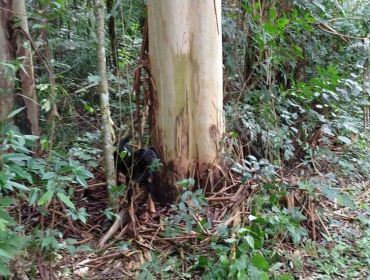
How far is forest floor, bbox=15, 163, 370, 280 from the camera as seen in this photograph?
2.95 metres

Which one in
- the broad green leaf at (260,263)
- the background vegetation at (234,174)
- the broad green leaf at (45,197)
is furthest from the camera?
the broad green leaf at (260,263)

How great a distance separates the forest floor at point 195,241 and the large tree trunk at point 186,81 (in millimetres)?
374

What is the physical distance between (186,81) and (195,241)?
123cm

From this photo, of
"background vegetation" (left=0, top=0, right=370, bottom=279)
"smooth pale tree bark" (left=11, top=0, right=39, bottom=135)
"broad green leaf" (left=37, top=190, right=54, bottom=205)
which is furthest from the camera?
"smooth pale tree bark" (left=11, top=0, right=39, bottom=135)

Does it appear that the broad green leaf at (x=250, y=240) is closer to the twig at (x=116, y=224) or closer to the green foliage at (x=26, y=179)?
the twig at (x=116, y=224)

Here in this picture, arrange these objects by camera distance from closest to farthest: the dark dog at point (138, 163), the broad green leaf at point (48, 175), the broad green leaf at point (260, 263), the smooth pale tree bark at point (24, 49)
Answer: the broad green leaf at point (48, 175) → the broad green leaf at point (260, 263) → the dark dog at point (138, 163) → the smooth pale tree bark at point (24, 49)

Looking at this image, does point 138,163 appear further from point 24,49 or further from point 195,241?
point 24,49

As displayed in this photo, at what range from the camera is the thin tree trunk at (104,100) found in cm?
314

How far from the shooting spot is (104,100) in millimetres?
3201

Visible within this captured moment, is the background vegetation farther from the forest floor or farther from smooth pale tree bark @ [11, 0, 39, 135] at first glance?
smooth pale tree bark @ [11, 0, 39, 135]

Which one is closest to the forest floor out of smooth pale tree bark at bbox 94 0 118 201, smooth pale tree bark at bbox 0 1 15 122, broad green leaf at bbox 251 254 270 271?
broad green leaf at bbox 251 254 270 271

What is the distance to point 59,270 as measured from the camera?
9.23ft

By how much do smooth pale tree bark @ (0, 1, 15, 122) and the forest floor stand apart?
0.82 meters

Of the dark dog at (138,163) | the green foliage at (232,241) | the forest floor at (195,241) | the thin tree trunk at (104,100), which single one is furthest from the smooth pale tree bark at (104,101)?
the green foliage at (232,241)
